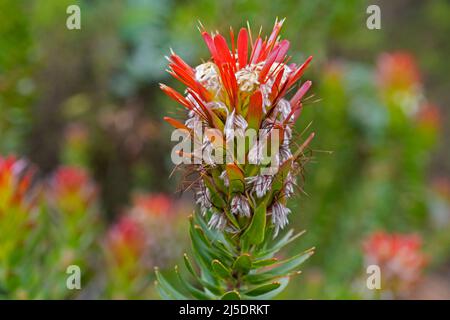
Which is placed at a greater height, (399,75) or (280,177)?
(399,75)

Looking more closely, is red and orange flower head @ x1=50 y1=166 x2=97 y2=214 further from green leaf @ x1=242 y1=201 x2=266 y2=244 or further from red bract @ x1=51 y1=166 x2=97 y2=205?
green leaf @ x1=242 y1=201 x2=266 y2=244

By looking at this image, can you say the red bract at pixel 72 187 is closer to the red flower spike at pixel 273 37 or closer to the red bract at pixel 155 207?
the red bract at pixel 155 207

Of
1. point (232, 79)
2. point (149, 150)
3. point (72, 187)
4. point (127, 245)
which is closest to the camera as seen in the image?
point (232, 79)

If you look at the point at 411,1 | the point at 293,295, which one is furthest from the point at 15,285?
the point at 411,1

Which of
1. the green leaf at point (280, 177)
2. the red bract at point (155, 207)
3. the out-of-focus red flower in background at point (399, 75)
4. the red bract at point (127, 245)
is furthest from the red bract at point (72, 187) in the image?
the out-of-focus red flower in background at point (399, 75)

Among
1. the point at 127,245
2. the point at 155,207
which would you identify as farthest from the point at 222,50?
the point at 155,207

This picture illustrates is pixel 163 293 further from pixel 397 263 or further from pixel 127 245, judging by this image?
pixel 397 263
